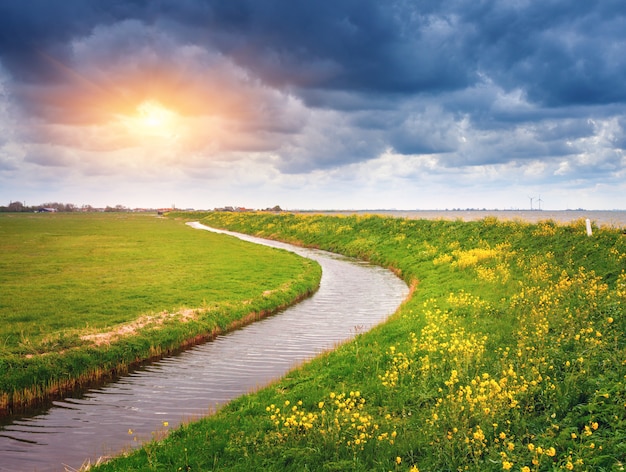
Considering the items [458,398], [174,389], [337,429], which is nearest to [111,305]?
[174,389]

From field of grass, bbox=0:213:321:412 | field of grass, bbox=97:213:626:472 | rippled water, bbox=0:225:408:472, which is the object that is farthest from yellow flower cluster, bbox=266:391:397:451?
field of grass, bbox=0:213:321:412

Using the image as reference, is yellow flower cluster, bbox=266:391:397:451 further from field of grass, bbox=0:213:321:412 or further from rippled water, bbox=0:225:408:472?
field of grass, bbox=0:213:321:412

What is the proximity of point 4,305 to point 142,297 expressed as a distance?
734cm

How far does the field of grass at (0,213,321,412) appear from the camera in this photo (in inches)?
650

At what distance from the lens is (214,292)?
29.5 m

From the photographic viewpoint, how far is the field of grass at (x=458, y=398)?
868cm

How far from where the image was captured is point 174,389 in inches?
627

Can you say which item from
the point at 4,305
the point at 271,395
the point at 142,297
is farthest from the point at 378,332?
the point at 4,305

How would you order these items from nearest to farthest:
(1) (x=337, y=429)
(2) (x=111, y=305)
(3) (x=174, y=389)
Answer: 1. (1) (x=337, y=429)
2. (3) (x=174, y=389)
3. (2) (x=111, y=305)

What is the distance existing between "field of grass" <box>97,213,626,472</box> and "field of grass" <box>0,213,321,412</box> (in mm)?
7582

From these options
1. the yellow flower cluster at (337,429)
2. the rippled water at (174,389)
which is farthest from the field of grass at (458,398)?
the rippled water at (174,389)

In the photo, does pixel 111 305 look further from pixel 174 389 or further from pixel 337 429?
pixel 337 429

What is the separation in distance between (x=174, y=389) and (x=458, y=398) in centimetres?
1068

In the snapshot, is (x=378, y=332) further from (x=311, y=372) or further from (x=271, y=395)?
(x=271, y=395)
